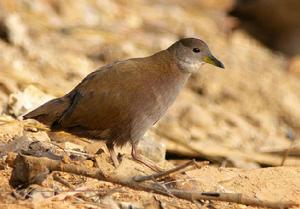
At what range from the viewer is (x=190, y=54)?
7.16m

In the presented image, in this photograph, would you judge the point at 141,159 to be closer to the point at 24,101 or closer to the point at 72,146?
the point at 72,146

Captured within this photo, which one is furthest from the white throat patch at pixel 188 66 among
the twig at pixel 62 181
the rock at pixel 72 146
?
the twig at pixel 62 181

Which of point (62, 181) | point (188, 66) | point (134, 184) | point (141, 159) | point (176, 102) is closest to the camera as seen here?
point (134, 184)

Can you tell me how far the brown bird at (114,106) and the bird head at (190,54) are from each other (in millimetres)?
454

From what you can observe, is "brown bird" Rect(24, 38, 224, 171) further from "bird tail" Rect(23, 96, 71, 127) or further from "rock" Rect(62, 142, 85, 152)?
"rock" Rect(62, 142, 85, 152)

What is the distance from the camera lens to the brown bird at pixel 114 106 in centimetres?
628

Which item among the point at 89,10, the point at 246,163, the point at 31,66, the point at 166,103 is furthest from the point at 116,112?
the point at 89,10

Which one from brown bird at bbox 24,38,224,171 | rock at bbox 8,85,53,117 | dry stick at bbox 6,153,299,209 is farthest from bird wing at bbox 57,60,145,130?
rock at bbox 8,85,53,117

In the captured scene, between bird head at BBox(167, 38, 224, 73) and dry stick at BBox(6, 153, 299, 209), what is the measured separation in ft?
6.38

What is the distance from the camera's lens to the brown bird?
6277mm

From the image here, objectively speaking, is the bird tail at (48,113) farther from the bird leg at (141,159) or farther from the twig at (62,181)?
the twig at (62,181)

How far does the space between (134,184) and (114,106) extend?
1276 millimetres

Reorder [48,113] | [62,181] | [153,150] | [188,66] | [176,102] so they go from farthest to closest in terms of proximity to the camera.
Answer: [176,102] < [153,150] < [188,66] < [48,113] < [62,181]

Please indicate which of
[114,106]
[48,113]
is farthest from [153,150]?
[48,113]
